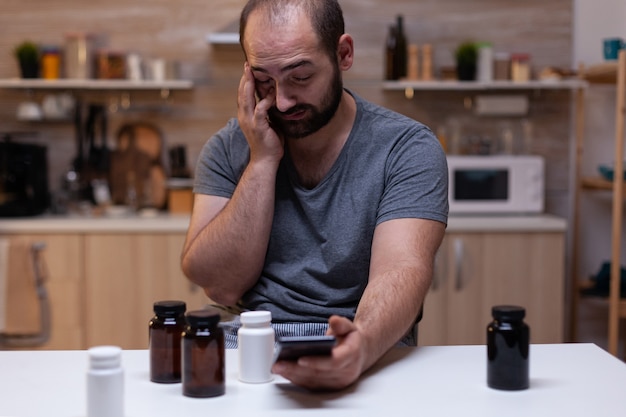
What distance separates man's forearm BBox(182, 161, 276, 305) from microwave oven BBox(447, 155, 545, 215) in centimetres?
193

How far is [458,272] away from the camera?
3467mm

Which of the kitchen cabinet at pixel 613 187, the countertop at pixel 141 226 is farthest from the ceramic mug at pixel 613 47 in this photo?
the countertop at pixel 141 226

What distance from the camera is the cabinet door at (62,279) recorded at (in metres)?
3.45

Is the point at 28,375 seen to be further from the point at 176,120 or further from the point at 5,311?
the point at 176,120

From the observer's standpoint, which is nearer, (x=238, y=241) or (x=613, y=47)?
(x=238, y=241)

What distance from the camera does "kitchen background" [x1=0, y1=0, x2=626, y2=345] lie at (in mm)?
3900

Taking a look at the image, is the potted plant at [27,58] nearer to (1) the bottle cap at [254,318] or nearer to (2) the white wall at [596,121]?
(2) the white wall at [596,121]

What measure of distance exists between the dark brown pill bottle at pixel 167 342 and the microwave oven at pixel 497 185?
95.9 inches

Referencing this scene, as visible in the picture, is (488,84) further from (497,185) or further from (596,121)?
(596,121)

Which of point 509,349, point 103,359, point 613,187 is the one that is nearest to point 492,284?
point 613,187

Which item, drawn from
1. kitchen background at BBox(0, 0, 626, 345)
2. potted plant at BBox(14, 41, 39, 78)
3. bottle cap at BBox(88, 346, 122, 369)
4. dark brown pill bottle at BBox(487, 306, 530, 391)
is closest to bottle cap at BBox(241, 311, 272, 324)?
bottle cap at BBox(88, 346, 122, 369)

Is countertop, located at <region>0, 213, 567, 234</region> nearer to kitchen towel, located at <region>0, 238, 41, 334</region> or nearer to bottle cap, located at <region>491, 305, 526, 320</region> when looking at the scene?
kitchen towel, located at <region>0, 238, 41, 334</region>

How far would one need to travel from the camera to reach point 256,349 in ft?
4.34

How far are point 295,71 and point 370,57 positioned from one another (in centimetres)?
228
